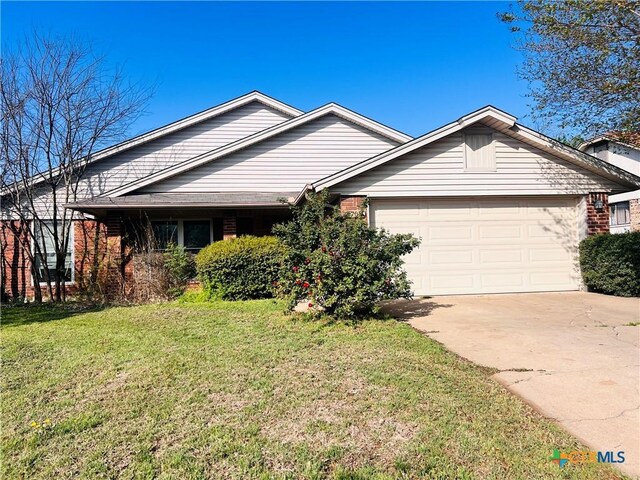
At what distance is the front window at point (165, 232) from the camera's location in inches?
465

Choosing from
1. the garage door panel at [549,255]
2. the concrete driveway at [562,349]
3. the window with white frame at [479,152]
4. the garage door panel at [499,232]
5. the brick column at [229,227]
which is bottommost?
the concrete driveway at [562,349]

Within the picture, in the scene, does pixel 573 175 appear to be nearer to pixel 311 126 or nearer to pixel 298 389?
pixel 311 126

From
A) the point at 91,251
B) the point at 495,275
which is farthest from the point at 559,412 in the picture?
the point at 91,251

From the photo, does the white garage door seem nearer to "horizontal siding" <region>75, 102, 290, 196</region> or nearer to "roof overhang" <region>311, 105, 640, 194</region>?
"roof overhang" <region>311, 105, 640, 194</region>

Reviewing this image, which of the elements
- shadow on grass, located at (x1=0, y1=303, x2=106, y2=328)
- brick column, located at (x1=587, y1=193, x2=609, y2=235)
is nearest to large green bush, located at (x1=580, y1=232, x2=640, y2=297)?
brick column, located at (x1=587, y1=193, x2=609, y2=235)

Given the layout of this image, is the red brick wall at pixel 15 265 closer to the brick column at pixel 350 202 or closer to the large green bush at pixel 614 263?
the brick column at pixel 350 202

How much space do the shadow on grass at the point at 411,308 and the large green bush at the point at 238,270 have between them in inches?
116

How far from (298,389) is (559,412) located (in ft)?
7.54

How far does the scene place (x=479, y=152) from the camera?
9562 millimetres

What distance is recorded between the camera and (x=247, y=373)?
429 cm

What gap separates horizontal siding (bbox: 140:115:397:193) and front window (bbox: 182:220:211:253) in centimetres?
107

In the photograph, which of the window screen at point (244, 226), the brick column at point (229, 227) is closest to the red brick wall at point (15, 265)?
the brick column at point (229, 227)

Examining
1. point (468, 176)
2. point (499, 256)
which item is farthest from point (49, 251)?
point (499, 256)

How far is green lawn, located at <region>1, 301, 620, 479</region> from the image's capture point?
2.61m
